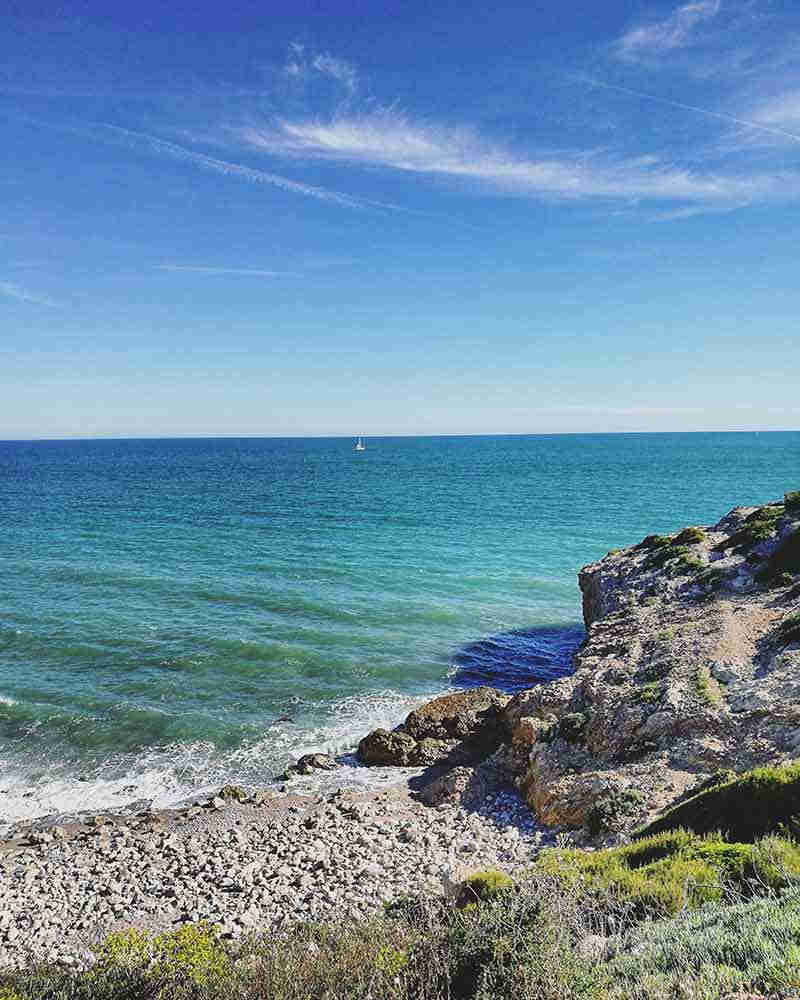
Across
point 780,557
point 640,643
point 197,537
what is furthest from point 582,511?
point 640,643

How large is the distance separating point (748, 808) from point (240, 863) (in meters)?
10.9

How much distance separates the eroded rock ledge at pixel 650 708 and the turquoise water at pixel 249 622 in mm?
4525

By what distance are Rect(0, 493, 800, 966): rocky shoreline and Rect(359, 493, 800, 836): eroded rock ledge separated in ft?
0.19

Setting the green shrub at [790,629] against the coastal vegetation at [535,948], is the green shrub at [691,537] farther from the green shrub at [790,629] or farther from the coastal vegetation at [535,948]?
the coastal vegetation at [535,948]

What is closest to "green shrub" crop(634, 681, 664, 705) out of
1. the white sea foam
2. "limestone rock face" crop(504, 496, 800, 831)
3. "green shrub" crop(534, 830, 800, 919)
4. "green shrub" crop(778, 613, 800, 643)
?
"limestone rock face" crop(504, 496, 800, 831)

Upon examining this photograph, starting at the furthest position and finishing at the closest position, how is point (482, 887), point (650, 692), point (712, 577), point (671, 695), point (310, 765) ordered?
point (712, 577)
point (310, 765)
point (650, 692)
point (671, 695)
point (482, 887)

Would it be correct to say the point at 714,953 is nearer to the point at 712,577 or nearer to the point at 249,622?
the point at 712,577

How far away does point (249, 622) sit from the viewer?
108ft

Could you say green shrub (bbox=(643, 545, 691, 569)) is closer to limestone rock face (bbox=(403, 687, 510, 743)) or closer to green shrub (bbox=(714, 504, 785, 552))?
green shrub (bbox=(714, 504, 785, 552))

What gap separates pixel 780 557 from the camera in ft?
81.8

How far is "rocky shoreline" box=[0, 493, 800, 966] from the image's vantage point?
44.1ft

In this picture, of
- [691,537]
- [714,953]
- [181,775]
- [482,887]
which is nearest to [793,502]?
[691,537]

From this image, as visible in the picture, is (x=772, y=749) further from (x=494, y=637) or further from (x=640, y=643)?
(x=494, y=637)

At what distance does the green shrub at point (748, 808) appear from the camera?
1048 cm
